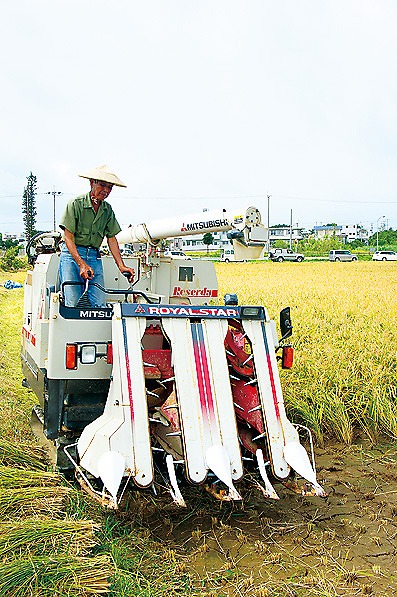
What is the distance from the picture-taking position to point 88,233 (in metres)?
5.87

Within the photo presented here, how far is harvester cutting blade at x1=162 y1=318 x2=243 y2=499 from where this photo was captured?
4250 mm

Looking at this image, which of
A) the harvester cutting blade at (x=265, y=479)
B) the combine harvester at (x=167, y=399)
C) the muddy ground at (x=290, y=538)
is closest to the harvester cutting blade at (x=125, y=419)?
the combine harvester at (x=167, y=399)

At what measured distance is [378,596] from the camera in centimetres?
354

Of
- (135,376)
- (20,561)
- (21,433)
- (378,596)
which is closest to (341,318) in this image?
(21,433)

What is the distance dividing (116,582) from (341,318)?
705 centimetres

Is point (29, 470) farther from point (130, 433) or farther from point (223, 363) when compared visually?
point (223, 363)

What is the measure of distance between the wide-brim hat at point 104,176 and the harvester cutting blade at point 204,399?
4.99 feet

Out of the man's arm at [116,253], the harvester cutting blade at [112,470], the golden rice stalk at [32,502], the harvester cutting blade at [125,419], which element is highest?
the man's arm at [116,253]

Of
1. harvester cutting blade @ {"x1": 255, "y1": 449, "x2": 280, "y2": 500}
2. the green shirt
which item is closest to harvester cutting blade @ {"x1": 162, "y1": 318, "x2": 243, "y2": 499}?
harvester cutting blade @ {"x1": 255, "y1": 449, "x2": 280, "y2": 500}

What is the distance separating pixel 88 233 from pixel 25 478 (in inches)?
85.8

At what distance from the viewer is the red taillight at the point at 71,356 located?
15.7 ft

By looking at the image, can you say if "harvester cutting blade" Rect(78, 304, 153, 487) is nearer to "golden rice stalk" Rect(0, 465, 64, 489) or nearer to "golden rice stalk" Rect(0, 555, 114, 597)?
"golden rice stalk" Rect(0, 465, 64, 489)

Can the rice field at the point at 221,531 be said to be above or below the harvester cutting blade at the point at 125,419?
below

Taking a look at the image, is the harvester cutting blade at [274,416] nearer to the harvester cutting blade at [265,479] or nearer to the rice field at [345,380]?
the harvester cutting blade at [265,479]
